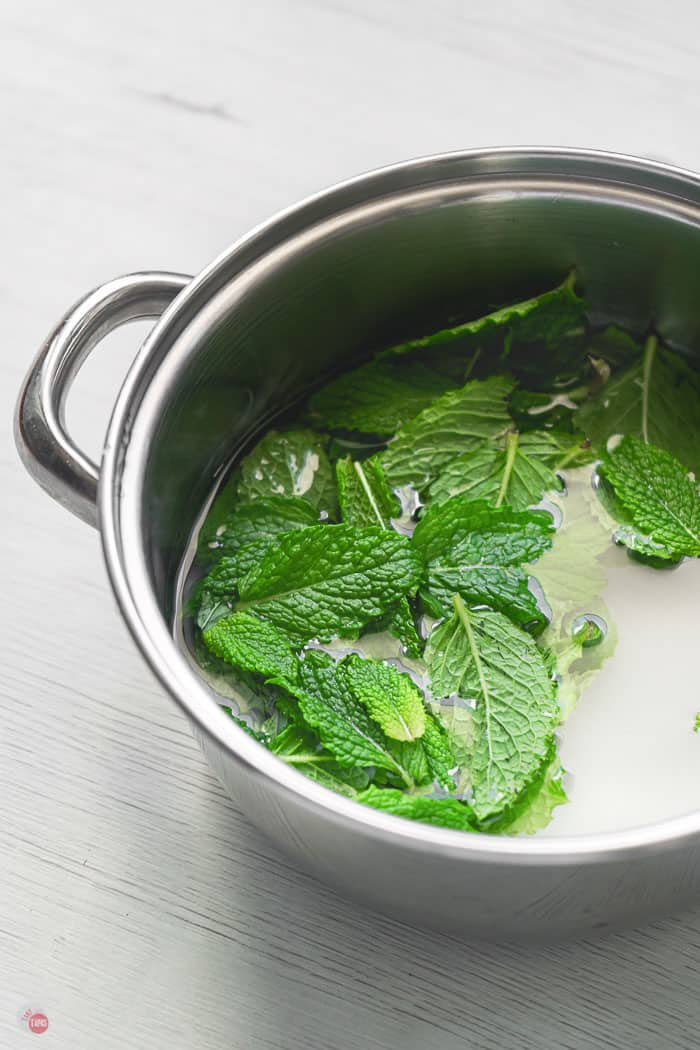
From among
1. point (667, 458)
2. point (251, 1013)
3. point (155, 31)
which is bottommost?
point (251, 1013)

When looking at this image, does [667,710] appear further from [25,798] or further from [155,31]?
[155,31]

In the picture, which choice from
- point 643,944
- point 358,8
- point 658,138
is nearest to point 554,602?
point 643,944

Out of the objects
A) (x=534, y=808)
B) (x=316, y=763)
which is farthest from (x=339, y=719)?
(x=534, y=808)

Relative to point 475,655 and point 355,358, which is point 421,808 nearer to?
point 475,655

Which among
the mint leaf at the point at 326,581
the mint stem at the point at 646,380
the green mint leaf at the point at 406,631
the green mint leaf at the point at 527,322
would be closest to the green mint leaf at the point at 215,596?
the mint leaf at the point at 326,581

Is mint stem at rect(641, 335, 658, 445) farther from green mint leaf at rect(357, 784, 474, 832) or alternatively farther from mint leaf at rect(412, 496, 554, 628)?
green mint leaf at rect(357, 784, 474, 832)

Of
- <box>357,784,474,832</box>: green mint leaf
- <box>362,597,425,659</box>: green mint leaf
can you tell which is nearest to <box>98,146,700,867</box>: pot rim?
<box>357,784,474,832</box>: green mint leaf

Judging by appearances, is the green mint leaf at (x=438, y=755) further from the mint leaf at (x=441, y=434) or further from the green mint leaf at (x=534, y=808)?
the mint leaf at (x=441, y=434)
